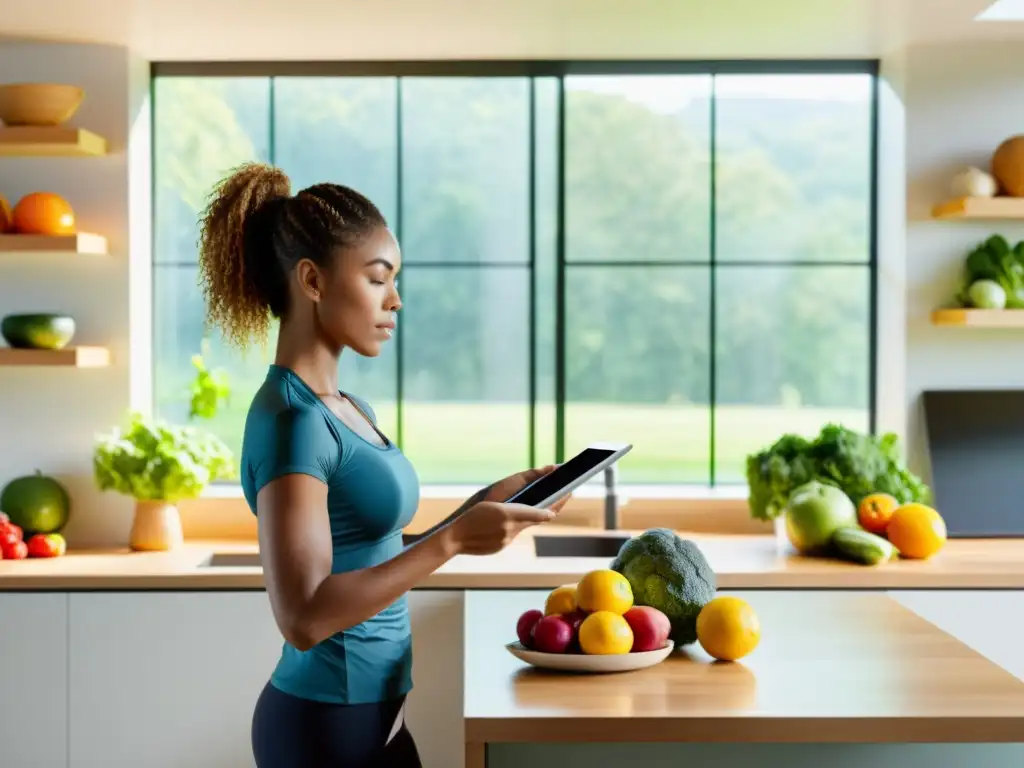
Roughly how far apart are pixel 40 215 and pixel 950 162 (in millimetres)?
2614

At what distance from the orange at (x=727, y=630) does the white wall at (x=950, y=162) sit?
2.09 meters

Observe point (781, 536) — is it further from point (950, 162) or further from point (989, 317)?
point (950, 162)

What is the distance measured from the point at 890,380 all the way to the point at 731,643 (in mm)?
2231

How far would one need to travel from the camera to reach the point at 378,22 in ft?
11.2

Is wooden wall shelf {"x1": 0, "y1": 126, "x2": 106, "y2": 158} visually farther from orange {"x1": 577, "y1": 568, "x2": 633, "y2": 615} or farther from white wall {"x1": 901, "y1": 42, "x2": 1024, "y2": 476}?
white wall {"x1": 901, "y1": 42, "x2": 1024, "y2": 476}

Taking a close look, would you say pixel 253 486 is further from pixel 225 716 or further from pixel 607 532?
pixel 607 532

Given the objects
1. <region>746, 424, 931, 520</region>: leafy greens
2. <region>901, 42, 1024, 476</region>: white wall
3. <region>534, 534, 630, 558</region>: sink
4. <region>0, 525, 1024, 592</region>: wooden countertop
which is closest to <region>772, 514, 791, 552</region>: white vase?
<region>746, 424, 931, 520</region>: leafy greens

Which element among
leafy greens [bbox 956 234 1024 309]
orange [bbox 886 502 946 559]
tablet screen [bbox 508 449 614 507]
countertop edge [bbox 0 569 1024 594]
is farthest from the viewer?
leafy greens [bbox 956 234 1024 309]

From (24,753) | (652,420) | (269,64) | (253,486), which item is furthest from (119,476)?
(652,420)

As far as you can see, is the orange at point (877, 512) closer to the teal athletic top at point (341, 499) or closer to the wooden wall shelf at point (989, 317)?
the wooden wall shelf at point (989, 317)

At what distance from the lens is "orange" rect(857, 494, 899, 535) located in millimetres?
3246

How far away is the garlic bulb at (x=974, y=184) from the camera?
360 centimetres

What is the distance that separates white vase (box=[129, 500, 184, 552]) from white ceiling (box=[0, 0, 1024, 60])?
1.32m

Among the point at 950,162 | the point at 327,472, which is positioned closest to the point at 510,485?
the point at 327,472
